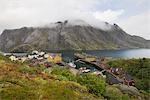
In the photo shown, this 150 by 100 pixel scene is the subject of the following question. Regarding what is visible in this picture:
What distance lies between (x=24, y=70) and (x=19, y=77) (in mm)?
5259

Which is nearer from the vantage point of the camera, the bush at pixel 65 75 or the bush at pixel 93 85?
the bush at pixel 93 85

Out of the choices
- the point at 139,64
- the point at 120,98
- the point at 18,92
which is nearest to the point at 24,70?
the point at 18,92

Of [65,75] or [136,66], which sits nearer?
[65,75]

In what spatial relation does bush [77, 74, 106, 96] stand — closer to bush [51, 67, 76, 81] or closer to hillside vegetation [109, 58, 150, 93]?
bush [51, 67, 76, 81]

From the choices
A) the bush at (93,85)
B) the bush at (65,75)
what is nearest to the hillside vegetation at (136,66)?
the bush at (65,75)

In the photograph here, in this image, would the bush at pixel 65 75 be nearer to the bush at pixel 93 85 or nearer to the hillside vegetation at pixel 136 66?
the bush at pixel 93 85

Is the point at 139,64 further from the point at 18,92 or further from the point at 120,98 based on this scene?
the point at 18,92

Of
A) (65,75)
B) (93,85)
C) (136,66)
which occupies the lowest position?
(136,66)

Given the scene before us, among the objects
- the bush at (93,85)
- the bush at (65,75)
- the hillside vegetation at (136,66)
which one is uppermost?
the bush at (65,75)

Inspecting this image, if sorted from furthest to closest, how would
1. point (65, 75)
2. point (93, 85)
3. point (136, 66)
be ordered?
point (136, 66)
point (65, 75)
point (93, 85)

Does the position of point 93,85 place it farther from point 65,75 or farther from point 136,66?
point 136,66

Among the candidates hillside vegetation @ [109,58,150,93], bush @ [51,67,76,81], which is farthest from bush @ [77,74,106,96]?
hillside vegetation @ [109,58,150,93]

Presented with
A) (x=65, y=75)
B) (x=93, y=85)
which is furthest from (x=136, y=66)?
(x=93, y=85)

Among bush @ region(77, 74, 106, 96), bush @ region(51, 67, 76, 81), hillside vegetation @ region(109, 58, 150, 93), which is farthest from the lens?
hillside vegetation @ region(109, 58, 150, 93)
